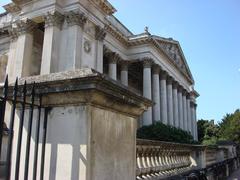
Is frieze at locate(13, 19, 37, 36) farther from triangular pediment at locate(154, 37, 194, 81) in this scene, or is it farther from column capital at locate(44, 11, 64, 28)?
triangular pediment at locate(154, 37, 194, 81)

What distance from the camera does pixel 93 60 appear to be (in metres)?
25.7

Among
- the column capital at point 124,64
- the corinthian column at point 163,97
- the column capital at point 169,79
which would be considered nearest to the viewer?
the column capital at point 124,64

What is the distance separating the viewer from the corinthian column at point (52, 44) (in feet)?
75.0

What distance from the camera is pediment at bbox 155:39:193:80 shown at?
39.8 m

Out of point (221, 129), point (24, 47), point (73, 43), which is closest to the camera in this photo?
point (73, 43)

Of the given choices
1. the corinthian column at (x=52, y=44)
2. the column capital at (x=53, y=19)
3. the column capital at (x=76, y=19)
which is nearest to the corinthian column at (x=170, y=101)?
the column capital at (x=76, y=19)

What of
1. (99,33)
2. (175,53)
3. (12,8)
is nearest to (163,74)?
(175,53)

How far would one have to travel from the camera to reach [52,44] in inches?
914

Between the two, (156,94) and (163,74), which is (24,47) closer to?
(156,94)

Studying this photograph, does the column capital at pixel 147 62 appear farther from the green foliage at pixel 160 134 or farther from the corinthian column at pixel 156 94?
the green foliage at pixel 160 134

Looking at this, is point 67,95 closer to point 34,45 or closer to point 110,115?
point 110,115

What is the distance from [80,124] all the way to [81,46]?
2164cm

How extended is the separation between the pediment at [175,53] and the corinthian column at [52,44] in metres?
17.1

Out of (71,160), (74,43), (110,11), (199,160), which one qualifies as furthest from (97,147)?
(110,11)
